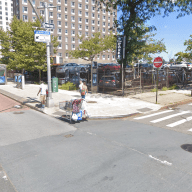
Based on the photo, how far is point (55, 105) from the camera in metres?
13.8

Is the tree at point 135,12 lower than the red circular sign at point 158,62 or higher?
higher

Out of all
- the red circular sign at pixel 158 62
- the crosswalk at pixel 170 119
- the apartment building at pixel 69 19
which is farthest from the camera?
the apartment building at pixel 69 19

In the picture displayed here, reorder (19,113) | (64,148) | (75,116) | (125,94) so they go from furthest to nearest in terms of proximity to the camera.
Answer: (125,94) < (19,113) < (75,116) < (64,148)

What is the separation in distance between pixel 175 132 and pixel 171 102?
285 inches

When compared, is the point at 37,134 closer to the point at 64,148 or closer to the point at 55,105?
the point at 64,148

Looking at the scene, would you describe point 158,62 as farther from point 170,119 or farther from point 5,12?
point 5,12

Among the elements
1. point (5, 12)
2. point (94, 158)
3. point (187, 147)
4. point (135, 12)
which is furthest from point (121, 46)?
point (5, 12)

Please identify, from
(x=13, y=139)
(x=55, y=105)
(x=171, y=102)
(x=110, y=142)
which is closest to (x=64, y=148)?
(x=110, y=142)

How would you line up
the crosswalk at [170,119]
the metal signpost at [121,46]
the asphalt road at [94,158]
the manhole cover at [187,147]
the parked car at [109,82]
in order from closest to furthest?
the asphalt road at [94,158] < the manhole cover at [187,147] < the crosswalk at [170,119] < the metal signpost at [121,46] < the parked car at [109,82]

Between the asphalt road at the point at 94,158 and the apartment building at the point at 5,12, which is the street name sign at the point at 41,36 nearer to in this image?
the asphalt road at the point at 94,158

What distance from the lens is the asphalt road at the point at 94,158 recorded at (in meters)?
4.40

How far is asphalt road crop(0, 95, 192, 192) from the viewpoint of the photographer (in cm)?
440

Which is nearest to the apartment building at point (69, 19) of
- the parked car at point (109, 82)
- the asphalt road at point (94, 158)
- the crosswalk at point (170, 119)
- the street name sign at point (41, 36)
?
the parked car at point (109, 82)

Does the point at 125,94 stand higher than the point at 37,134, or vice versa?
the point at 125,94
